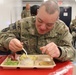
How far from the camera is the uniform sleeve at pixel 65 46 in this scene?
4.25 ft

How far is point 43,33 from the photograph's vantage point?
1.46 meters

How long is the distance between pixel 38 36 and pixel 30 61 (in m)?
0.38

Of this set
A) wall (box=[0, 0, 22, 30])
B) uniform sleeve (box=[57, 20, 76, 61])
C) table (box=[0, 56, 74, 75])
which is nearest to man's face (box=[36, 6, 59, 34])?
uniform sleeve (box=[57, 20, 76, 61])

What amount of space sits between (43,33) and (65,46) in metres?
0.19

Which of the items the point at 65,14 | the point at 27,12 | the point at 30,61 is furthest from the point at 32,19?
the point at 65,14

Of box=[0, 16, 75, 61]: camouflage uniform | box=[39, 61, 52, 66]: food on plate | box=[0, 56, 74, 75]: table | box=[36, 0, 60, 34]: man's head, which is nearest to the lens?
box=[0, 56, 74, 75]: table

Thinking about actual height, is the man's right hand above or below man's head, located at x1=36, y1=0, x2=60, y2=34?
below

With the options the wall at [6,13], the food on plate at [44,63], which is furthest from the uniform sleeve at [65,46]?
the wall at [6,13]

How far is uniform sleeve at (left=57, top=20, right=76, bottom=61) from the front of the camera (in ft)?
4.25

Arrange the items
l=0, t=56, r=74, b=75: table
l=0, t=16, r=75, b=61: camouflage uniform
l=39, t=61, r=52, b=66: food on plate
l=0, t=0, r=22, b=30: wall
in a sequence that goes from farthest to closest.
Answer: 1. l=0, t=0, r=22, b=30: wall
2. l=0, t=16, r=75, b=61: camouflage uniform
3. l=39, t=61, r=52, b=66: food on plate
4. l=0, t=56, r=74, b=75: table

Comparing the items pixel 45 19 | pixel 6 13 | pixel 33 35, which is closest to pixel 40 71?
pixel 45 19

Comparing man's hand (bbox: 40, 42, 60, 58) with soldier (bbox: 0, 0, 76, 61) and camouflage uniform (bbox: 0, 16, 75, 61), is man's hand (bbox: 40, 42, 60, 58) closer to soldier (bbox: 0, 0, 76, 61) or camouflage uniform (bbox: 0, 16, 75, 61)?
soldier (bbox: 0, 0, 76, 61)

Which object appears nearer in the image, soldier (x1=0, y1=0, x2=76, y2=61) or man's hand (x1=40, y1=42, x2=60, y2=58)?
man's hand (x1=40, y1=42, x2=60, y2=58)

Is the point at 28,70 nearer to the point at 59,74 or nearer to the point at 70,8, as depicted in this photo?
the point at 59,74
